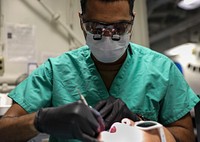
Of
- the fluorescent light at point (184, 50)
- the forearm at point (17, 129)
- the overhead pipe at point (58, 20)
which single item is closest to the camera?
the forearm at point (17, 129)

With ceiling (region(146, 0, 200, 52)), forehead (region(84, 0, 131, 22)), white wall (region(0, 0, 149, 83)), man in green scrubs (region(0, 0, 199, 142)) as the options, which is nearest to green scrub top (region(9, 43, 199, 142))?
man in green scrubs (region(0, 0, 199, 142))

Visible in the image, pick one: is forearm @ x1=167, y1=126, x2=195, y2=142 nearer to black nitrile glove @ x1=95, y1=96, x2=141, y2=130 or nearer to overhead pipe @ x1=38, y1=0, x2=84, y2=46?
black nitrile glove @ x1=95, y1=96, x2=141, y2=130

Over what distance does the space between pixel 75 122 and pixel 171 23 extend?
10.8ft

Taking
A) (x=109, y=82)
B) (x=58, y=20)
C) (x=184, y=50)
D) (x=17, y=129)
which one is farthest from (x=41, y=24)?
(x=184, y=50)

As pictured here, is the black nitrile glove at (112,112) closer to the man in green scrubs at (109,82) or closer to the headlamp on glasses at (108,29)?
the man in green scrubs at (109,82)

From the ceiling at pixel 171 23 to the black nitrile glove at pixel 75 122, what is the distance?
270 centimetres

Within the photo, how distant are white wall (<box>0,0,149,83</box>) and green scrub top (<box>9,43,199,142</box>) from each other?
44.1 inches

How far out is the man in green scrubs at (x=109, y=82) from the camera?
104cm

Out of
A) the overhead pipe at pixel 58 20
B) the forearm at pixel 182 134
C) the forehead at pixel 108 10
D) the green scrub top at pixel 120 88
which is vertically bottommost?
the forearm at pixel 182 134

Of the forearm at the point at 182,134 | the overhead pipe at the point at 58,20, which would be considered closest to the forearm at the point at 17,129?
the forearm at the point at 182,134

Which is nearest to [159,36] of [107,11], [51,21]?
[51,21]

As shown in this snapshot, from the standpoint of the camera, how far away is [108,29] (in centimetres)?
105

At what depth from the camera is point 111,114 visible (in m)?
0.94

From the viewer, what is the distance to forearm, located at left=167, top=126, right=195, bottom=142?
3.54ft
